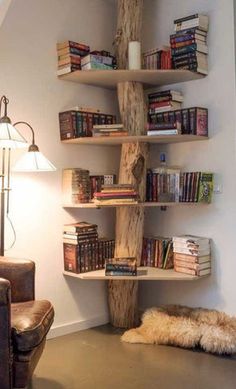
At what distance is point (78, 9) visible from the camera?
11.3 feet

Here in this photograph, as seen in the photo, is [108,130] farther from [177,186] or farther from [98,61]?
[177,186]

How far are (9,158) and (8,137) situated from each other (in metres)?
0.41

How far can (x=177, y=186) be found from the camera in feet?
10.8

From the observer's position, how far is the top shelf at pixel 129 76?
3166 millimetres

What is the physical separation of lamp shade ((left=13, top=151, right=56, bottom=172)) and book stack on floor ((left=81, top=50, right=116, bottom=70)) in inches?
32.2

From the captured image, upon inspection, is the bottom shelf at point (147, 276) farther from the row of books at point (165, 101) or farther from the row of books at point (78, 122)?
the row of books at point (165, 101)

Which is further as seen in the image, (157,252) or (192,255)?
(157,252)

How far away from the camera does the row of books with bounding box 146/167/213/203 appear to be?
3188 mm

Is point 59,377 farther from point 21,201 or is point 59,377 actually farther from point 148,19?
point 148,19

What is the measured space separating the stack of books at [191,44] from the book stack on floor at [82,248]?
142 cm

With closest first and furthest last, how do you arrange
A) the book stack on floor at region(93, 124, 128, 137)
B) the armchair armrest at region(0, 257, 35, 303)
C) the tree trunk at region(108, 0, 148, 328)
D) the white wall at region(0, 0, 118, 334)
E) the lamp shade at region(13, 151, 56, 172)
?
the armchair armrest at region(0, 257, 35, 303), the lamp shade at region(13, 151, 56, 172), the white wall at region(0, 0, 118, 334), the book stack on floor at region(93, 124, 128, 137), the tree trunk at region(108, 0, 148, 328)

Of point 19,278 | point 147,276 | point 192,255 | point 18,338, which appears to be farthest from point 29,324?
point 192,255

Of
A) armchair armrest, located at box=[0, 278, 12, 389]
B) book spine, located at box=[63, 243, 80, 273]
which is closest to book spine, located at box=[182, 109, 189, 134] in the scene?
book spine, located at box=[63, 243, 80, 273]

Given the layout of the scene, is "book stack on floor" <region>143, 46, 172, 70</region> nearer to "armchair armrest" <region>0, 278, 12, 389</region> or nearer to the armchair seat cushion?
the armchair seat cushion
